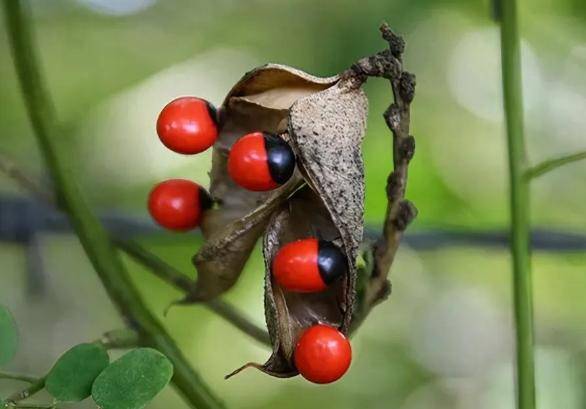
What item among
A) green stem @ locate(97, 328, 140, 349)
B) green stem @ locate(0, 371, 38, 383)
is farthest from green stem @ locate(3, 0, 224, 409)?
green stem @ locate(0, 371, 38, 383)

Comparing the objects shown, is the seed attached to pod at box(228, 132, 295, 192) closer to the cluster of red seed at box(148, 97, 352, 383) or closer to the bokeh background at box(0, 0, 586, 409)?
the cluster of red seed at box(148, 97, 352, 383)

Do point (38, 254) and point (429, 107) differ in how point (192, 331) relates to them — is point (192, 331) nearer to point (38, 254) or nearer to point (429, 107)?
point (38, 254)

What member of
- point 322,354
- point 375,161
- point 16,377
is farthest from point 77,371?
point 375,161

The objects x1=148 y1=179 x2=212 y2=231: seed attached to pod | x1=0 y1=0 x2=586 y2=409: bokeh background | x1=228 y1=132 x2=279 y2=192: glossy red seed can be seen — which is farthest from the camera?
x1=0 y1=0 x2=586 y2=409: bokeh background

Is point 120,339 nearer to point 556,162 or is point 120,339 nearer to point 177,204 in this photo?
point 177,204

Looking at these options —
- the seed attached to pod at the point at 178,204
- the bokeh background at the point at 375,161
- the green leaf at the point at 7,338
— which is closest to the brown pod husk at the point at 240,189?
the seed attached to pod at the point at 178,204

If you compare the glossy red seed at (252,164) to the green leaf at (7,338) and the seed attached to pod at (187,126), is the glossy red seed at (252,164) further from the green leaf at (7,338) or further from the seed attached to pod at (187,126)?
the green leaf at (7,338)
